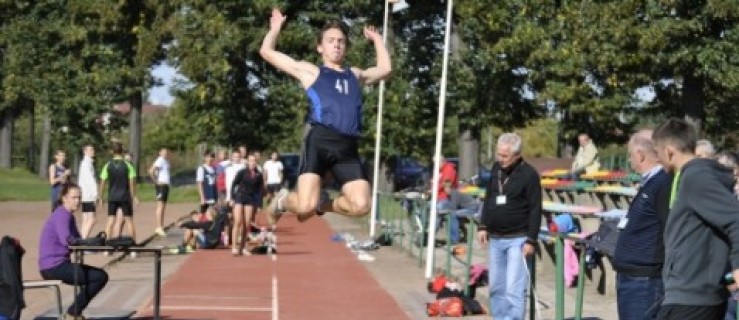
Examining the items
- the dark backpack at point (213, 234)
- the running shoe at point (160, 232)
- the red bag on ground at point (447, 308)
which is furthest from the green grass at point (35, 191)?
the red bag on ground at point (447, 308)

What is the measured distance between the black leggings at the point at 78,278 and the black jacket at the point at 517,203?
4.36m

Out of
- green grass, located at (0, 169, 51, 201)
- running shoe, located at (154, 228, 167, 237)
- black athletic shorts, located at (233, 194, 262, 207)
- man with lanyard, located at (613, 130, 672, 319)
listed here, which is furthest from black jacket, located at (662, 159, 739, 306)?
green grass, located at (0, 169, 51, 201)

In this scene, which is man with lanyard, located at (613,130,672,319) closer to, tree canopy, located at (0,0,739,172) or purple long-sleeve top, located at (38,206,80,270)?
purple long-sleeve top, located at (38,206,80,270)

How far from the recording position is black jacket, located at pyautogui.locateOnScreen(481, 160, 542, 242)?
12.3m

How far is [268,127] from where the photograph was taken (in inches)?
2094

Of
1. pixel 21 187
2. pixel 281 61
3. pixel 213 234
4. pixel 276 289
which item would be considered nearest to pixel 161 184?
pixel 213 234

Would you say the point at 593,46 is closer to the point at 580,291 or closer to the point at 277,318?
the point at 277,318

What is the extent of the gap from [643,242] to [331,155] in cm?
313

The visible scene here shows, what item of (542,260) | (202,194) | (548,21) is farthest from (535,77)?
(542,260)

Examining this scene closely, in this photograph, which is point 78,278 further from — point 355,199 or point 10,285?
point 355,199

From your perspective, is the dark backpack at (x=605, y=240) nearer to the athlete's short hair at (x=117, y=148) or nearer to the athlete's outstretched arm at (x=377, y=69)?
the athlete's outstretched arm at (x=377, y=69)

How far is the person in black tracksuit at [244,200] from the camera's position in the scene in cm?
2452

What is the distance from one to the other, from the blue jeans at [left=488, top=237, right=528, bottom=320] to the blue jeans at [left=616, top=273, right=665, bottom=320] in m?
3.00

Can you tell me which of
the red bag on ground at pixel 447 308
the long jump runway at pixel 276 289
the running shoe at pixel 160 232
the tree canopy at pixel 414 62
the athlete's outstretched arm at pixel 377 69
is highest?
the tree canopy at pixel 414 62
